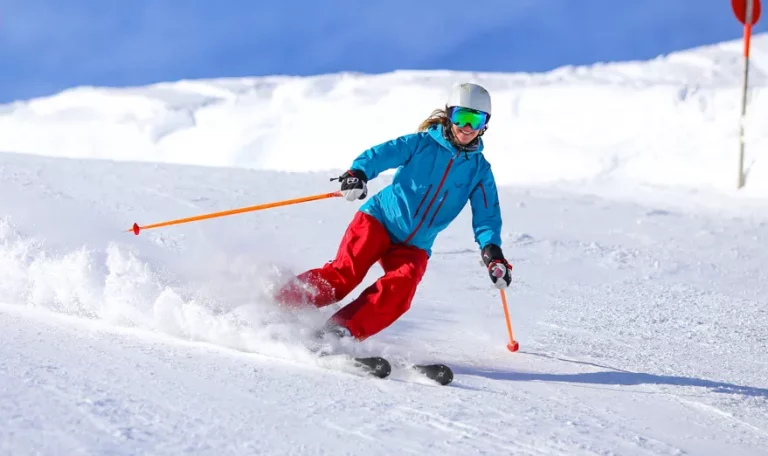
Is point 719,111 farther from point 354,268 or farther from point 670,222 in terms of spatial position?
point 354,268

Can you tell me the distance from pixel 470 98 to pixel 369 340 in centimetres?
124

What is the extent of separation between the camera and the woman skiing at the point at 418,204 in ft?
11.6

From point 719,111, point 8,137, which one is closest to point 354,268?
point 719,111

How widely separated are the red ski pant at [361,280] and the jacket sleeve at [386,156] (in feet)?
0.85

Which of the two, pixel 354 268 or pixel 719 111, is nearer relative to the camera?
pixel 354 268

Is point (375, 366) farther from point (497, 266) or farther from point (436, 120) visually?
point (436, 120)

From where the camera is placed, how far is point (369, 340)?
11.9 feet

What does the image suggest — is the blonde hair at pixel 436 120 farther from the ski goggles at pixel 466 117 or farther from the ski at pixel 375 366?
the ski at pixel 375 366

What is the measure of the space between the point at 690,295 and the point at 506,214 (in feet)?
9.79

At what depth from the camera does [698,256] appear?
715cm

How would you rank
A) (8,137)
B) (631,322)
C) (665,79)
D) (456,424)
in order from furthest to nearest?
1. (8,137)
2. (665,79)
3. (631,322)
4. (456,424)

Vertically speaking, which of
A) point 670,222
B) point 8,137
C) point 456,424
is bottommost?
point 456,424

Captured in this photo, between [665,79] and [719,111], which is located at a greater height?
[665,79]

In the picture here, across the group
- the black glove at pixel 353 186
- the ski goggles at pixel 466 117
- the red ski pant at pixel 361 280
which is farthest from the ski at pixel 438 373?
the ski goggles at pixel 466 117
